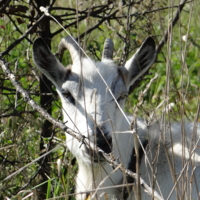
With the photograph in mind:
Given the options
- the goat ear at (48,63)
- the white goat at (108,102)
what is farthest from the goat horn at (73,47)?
the goat ear at (48,63)

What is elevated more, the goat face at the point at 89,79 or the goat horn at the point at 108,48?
the goat horn at the point at 108,48

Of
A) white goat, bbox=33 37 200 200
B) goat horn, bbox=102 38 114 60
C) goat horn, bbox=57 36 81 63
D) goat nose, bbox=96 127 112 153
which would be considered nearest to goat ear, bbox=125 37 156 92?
white goat, bbox=33 37 200 200

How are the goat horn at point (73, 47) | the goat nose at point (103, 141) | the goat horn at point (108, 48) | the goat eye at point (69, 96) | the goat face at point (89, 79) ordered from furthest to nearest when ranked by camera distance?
the goat horn at point (108, 48) < the goat horn at point (73, 47) < the goat eye at point (69, 96) < the goat face at point (89, 79) < the goat nose at point (103, 141)

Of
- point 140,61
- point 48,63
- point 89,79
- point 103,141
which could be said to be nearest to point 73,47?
point 48,63

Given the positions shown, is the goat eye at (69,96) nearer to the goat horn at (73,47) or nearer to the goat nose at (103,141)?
the goat horn at (73,47)

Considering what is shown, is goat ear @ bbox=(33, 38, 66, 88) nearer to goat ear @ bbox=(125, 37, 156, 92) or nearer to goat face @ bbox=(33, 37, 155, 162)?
goat face @ bbox=(33, 37, 155, 162)

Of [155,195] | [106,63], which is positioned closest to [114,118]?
[106,63]

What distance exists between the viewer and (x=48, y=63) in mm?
4445

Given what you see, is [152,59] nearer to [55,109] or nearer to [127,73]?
[127,73]

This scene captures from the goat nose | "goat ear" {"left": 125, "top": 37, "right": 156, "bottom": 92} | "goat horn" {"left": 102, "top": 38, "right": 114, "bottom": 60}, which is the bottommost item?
the goat nose

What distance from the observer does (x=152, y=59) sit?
15.4 feet

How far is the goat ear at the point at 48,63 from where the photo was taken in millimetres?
4309

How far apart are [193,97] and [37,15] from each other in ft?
9.58

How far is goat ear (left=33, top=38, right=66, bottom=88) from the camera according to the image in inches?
170
